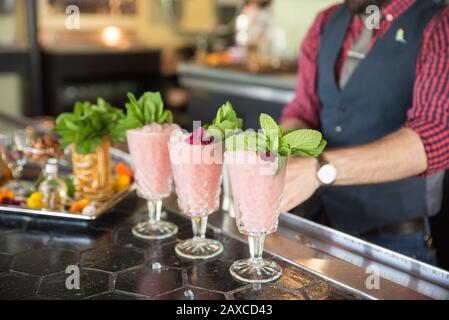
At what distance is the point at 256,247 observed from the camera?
4.01 feet

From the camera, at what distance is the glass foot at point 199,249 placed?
4.21ft

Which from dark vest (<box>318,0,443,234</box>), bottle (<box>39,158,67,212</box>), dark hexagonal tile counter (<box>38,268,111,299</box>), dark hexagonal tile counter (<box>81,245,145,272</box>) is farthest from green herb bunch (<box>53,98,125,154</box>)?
dark vest (<box>318,0,443,234</box>)

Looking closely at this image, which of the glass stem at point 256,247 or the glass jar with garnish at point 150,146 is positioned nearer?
the glass stem at point 256,247

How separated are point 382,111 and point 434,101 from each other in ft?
0.88

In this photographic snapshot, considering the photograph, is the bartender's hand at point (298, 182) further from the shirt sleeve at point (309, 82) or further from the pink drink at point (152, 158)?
the shirt sleeve at point (309, 82)

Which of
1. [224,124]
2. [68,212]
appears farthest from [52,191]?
[224,124]

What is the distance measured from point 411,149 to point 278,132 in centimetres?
74

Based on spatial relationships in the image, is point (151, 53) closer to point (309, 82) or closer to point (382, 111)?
point (309, 82)

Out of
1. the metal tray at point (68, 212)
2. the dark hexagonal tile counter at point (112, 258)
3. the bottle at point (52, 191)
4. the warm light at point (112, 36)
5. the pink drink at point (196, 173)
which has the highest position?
the warm light at point (112, 36)

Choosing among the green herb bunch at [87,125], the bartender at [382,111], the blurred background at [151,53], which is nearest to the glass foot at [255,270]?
the bartender at [382,111]

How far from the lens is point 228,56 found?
527 centimetres

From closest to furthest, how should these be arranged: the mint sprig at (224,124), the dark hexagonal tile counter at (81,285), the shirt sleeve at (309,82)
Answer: the dark hexagonal tile counter at (81,285)
the mint sprig at (224,124)
the shirt sleeve at (309,82)

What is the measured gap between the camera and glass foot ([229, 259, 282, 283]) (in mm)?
1173

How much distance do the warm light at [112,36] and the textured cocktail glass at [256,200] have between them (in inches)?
201
